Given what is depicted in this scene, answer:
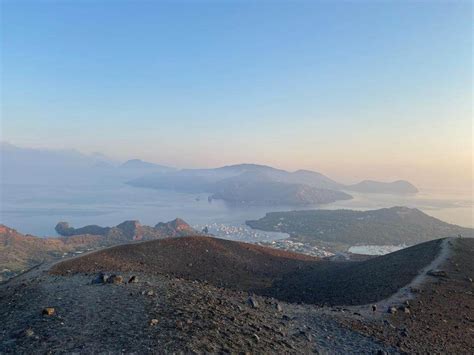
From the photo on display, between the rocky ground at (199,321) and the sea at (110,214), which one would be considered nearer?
the rocky ground at (199,321)

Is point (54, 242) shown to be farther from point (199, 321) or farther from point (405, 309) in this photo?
point (405, 309)

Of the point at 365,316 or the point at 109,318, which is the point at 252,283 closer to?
the point at 365,316

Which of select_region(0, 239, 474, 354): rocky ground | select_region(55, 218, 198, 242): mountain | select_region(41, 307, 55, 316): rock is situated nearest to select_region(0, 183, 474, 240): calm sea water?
select_region(55, 218, 198, 242): mountain

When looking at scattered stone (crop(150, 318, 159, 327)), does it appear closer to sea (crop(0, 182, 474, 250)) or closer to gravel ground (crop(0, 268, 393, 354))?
gravel ground (crop(0, 268, 393, 354))

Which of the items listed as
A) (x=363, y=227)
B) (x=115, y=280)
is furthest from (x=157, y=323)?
(x=363, y=227)

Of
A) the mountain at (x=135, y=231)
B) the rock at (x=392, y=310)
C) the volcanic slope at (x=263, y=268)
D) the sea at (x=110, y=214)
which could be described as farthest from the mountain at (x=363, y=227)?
the rock at (x=392, y=310)

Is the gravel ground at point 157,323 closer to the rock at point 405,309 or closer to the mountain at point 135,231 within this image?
the rock at point 405,309
